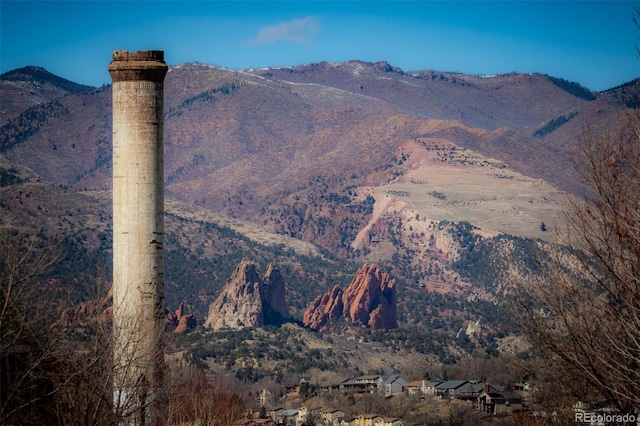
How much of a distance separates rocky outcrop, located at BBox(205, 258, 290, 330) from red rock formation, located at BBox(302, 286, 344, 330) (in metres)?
3.74

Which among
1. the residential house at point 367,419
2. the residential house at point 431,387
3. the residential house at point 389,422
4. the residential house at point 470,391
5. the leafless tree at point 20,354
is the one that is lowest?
the residential house at point 431,387

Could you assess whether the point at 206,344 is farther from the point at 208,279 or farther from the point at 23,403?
the point at 23,403

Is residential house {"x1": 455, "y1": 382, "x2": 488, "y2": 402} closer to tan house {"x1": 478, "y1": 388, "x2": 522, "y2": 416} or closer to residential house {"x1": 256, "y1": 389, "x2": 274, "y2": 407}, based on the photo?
tan house {"x1": 478, "y1": 388, "x2": 522, "y2": 416}

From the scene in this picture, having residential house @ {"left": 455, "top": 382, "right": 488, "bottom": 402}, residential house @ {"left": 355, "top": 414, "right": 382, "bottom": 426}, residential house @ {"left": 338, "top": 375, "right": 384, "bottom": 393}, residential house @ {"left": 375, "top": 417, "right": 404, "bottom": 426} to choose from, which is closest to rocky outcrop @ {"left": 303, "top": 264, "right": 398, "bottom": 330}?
residential house @ {"left": 338, "top": 375, "right": 384, "bottom": 393}

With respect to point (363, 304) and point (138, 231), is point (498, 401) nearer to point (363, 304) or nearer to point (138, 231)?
point (138, 231)

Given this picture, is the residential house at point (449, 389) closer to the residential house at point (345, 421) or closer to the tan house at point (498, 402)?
the tan house at point (498, 402)

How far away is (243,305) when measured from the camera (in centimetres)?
13488

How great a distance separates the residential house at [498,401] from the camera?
7744 centimetres

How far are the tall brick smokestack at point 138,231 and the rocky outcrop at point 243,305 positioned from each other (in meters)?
101

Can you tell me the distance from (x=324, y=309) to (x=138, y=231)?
4466 inches

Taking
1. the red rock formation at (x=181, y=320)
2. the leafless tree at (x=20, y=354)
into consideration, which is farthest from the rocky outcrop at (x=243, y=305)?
the leafless tree at (x=20, y=354)

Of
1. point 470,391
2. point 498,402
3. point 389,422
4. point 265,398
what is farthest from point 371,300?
point 389,422

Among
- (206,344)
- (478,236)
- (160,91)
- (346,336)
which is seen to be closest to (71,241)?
(206,344)

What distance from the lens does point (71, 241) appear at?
126750 millimetres
